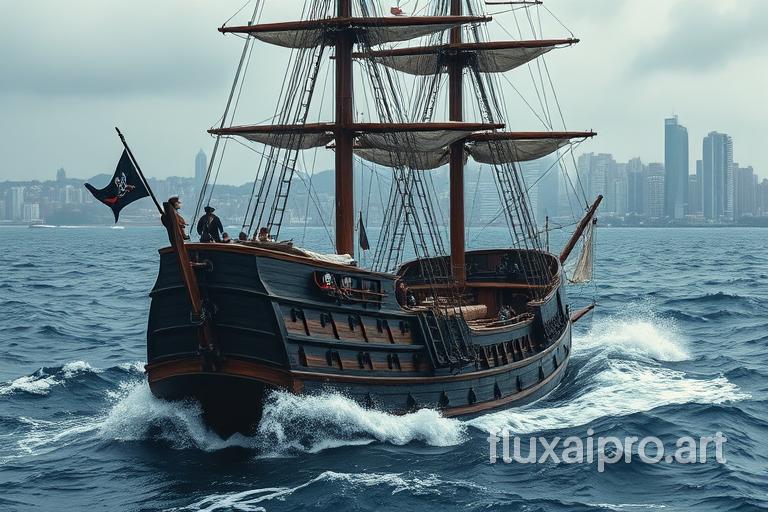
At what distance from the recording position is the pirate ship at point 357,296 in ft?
81.5

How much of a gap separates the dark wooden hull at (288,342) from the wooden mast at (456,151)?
10819 mm

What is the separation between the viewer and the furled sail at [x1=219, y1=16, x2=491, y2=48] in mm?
30797

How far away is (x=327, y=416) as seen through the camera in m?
25.0

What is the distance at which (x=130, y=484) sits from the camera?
22734 mm

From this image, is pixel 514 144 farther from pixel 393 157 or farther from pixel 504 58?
pixel 393 157

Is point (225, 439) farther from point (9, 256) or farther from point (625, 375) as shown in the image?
point (9, 256)

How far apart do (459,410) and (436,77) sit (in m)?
15.6

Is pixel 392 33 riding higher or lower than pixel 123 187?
higher

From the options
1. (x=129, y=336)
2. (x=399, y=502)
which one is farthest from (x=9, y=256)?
(x=399, y=502)

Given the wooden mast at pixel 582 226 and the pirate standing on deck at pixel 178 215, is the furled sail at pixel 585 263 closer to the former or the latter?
the wooden mast at pixel 582 226

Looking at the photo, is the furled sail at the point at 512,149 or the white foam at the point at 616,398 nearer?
the white foam at the point at 616,398

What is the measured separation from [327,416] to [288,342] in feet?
6.16

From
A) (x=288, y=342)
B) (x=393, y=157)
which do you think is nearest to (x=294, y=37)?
(x=393, y=157)

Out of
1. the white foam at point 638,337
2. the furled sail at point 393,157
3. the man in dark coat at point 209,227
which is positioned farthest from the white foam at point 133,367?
the white foam at point 638,337
